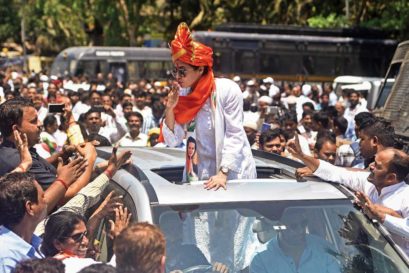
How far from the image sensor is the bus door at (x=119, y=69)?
104 ft

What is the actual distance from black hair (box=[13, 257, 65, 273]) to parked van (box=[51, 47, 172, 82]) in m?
27.7

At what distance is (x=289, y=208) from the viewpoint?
4281 mm

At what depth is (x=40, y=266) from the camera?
130 inches

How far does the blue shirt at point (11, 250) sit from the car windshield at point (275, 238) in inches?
24.0

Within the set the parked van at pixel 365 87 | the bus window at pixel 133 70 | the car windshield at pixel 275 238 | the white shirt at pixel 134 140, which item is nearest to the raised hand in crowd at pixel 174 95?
the car windshield at pixel 275 238

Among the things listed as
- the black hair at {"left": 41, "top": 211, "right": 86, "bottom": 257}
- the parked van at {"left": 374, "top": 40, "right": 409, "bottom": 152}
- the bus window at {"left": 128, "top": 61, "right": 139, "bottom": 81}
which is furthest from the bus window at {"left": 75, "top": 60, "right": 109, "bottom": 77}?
the black hair at {"left": 41, "top": 211, "right": 86, "bottom": 257}

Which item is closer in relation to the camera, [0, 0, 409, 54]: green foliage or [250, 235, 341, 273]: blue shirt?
[250, 235, 341, 273]: blue shirt

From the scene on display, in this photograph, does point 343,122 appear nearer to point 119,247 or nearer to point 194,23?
point 119,247

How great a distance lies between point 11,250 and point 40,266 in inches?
23.5

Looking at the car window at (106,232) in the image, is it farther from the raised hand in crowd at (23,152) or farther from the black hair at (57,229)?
the raised hand in crowd at (23,152)

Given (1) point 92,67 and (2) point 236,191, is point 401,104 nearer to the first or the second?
(2) point 236,191

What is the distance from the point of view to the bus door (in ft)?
104

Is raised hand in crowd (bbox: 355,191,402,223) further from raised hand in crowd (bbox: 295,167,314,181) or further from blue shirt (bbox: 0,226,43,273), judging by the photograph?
blue shirt (bbox: 0,226,43,273)

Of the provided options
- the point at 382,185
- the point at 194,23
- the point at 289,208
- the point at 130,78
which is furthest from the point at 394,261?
the point at 194,23
